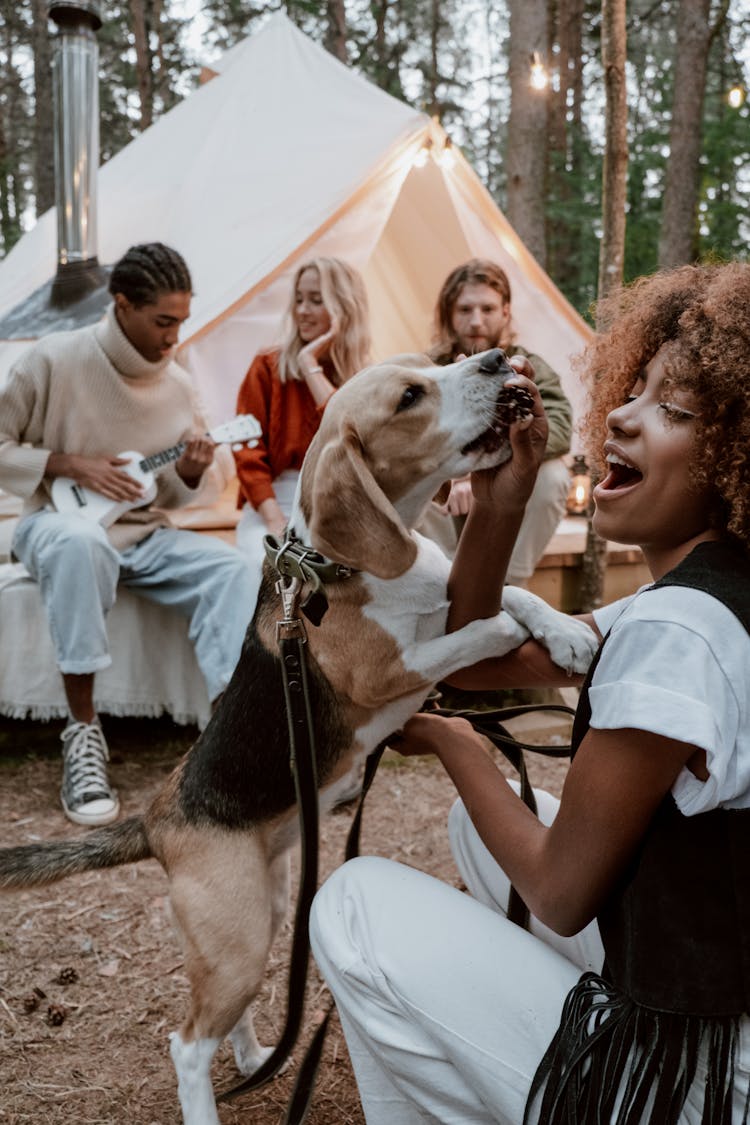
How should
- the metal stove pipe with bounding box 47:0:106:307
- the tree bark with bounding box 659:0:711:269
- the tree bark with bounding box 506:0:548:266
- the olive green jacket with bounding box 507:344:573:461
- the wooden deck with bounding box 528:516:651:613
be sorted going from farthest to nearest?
1. the tree bark with bounding box 659:0:711:269
2. the tree bark with bounding box 506:0:548:266
3. the metal stove pipe with bounding box 47:0:106:307
4. the wooden deck with bounding box 528:516:651:613
5. the olive green jacket with bounding box 507:344:573:461

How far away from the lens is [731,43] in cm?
1493

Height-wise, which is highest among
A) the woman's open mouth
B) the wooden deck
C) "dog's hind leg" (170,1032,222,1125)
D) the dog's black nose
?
the dog's black nose

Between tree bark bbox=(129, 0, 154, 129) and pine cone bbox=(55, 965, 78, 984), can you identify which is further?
tree bark bbox=(129, 0, 154, 129)

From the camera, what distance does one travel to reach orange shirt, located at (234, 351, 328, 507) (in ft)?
14.3

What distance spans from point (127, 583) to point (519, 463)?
8.58ft

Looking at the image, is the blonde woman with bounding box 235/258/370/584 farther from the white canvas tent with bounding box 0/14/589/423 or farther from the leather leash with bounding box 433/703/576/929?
the leather leash with bounding box 433/703/576/929

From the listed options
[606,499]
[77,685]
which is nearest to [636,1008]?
[606,499]

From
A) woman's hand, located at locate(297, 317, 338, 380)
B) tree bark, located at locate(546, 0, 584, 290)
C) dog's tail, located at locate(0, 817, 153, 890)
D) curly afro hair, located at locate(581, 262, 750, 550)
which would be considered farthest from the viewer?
tree bark, located at locate(546, 0, 584, 290)

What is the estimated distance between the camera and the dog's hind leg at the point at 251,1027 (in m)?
1.97

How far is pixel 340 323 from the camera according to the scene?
446 centimetres

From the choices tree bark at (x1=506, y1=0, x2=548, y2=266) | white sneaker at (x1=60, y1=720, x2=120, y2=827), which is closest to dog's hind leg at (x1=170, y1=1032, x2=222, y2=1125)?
white sneaker at (x1=60, y1=720, x2=120, y2=827)

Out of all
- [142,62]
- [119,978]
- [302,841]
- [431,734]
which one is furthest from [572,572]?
[142,62]

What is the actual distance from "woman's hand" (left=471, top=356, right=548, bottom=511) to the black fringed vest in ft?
1.69

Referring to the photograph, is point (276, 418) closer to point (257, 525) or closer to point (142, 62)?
point (257, 525)
